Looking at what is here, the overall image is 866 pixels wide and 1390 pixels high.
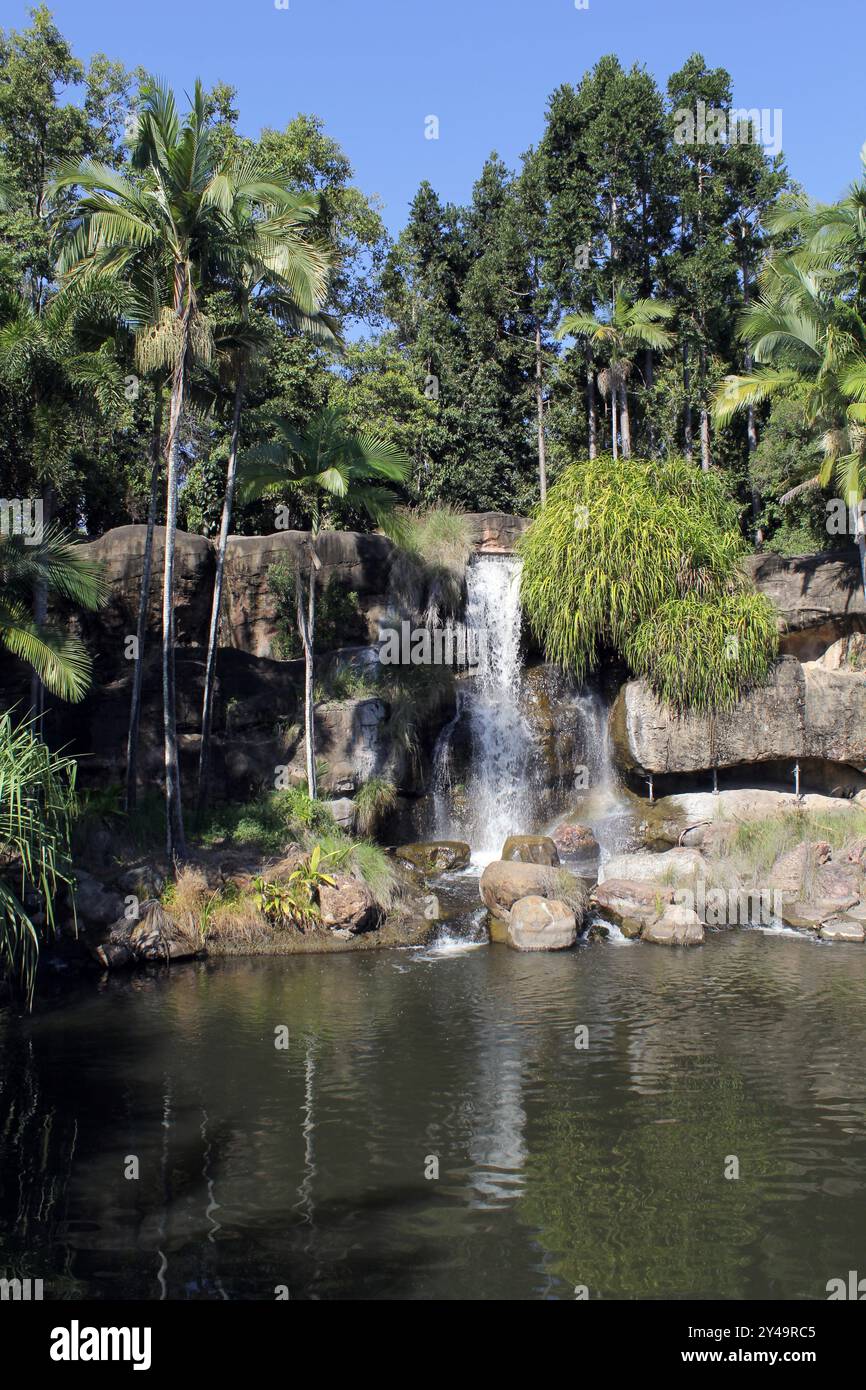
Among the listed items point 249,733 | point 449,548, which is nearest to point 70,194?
point 449,548

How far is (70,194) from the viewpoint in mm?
31250

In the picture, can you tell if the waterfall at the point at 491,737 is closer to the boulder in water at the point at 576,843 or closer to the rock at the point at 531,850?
A: the boulder in water at the point at 576,843

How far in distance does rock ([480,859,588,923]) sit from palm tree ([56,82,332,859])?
5459 millimetres

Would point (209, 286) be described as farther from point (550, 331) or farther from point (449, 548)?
point (550, 331)

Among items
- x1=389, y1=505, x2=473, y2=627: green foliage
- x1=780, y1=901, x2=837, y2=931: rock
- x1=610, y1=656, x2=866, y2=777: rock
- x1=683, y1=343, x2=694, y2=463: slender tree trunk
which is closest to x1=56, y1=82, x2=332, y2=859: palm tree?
x1=389, y1=505, x2=473, y2=627: green foliage

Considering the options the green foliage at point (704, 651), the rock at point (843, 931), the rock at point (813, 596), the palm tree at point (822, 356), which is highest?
the palm tree at point (822, 356)

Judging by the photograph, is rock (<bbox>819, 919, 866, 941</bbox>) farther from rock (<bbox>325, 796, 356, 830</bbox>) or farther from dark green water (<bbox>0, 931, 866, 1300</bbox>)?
rock (<bbox>325, 796, 356, 830</bbox>)

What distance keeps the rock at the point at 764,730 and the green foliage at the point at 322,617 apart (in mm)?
8121

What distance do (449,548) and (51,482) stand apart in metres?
9.36

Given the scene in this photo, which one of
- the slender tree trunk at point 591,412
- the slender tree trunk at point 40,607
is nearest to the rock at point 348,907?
the slender tree trunk at point 40,607

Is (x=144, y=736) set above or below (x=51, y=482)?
below

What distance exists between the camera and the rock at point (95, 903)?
58.2ft

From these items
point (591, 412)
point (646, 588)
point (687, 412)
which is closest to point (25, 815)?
point (646, 588)

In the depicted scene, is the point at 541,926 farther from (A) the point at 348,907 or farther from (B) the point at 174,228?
(B) the point at 174,228
